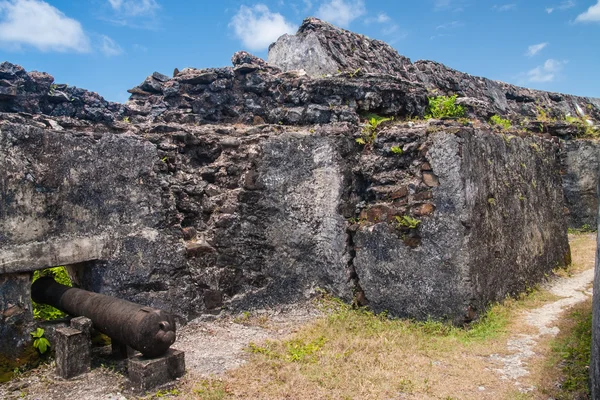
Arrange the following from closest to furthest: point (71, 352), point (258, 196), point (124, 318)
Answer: point (124, 318) → point (71, 352) → point (258, 196)

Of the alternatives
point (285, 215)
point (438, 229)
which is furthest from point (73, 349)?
point (438, 229)

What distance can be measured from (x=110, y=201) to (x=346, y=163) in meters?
2.98

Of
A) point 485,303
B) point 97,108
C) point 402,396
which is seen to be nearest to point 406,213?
point 485,303

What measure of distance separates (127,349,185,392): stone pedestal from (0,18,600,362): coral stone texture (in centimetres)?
135

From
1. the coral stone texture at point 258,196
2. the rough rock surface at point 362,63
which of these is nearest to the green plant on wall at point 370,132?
the coral stone texture at point 258,196

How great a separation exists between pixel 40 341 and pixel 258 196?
295 centimetres

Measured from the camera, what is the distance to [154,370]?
4242 millimetres

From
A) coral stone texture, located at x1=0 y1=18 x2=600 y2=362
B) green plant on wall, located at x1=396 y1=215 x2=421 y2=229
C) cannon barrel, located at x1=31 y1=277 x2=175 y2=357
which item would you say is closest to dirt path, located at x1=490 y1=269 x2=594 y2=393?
coral stone texture, located at x1=0 y1=18 x2=600 y2=362

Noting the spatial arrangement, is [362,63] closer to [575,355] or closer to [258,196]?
[258,196]

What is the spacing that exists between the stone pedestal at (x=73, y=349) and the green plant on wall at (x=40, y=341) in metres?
0.33

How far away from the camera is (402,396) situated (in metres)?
4.25

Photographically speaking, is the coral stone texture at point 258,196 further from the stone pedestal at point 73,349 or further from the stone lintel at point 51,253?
the stone pedestal at point 73,349

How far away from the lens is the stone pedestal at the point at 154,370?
4176 millimetres

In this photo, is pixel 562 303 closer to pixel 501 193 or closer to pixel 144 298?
pixel 501 193
